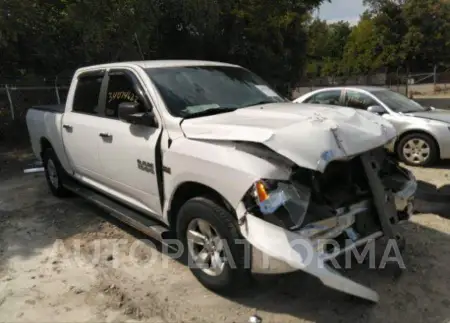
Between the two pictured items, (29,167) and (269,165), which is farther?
(29,167)

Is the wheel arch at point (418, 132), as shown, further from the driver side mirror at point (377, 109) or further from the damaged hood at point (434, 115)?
the driver side mirror at point (377, 109)

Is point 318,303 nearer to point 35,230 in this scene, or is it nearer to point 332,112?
point 332,112

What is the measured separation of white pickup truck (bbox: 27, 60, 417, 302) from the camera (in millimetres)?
3084

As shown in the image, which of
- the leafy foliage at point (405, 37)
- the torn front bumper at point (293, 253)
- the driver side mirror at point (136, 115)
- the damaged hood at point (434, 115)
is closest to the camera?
the torn front bumper at point (293, 253)

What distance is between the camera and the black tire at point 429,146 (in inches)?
307

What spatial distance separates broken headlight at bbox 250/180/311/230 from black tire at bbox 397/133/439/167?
5639 millimetres

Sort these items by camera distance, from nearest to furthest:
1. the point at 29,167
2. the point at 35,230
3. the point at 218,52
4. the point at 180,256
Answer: the point at 180,256 → the point at 35,230 → the point at 29,167 → the point at 218,52

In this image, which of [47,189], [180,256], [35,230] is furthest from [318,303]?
[47,189]

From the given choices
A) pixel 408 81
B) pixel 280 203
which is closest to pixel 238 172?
pixel 280 203

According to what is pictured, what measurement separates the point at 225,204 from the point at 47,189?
4847mm

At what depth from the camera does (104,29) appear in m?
11.2

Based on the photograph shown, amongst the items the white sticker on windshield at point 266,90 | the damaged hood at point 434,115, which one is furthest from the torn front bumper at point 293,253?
the damaged hood at point 434,115

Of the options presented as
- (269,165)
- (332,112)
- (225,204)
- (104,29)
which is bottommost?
(225,204)

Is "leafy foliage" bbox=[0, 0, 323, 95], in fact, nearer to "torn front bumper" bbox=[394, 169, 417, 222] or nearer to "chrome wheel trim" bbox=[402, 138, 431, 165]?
"chrome wheel trim" bbox=[402, 138, 431, 165]
